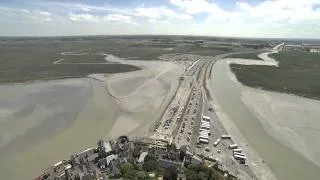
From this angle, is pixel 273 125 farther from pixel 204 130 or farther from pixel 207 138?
pixel 207 138

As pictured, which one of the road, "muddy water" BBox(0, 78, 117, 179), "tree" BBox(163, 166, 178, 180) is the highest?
"tree" BBox(163, 166, 178, 180)

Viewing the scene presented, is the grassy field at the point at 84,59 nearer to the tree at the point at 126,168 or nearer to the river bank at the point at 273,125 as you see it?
the river bank at the point at 273,125

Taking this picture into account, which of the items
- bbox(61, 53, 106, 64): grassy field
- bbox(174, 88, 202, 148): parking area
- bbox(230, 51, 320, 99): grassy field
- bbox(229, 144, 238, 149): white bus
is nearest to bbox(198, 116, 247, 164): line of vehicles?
bbox(229, 144, 238, 149): white bus

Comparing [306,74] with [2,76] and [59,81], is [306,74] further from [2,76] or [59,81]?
[2,76]

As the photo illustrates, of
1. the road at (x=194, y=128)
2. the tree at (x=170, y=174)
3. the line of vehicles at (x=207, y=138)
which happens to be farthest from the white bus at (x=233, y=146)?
the tree at (x=170, y=174)

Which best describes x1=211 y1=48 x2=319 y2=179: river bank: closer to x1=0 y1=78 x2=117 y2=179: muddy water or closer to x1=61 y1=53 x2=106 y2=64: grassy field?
x1=0 y1=78 x2=117 y2=179: muddy water

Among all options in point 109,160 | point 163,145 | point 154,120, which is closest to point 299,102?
point 154,120
